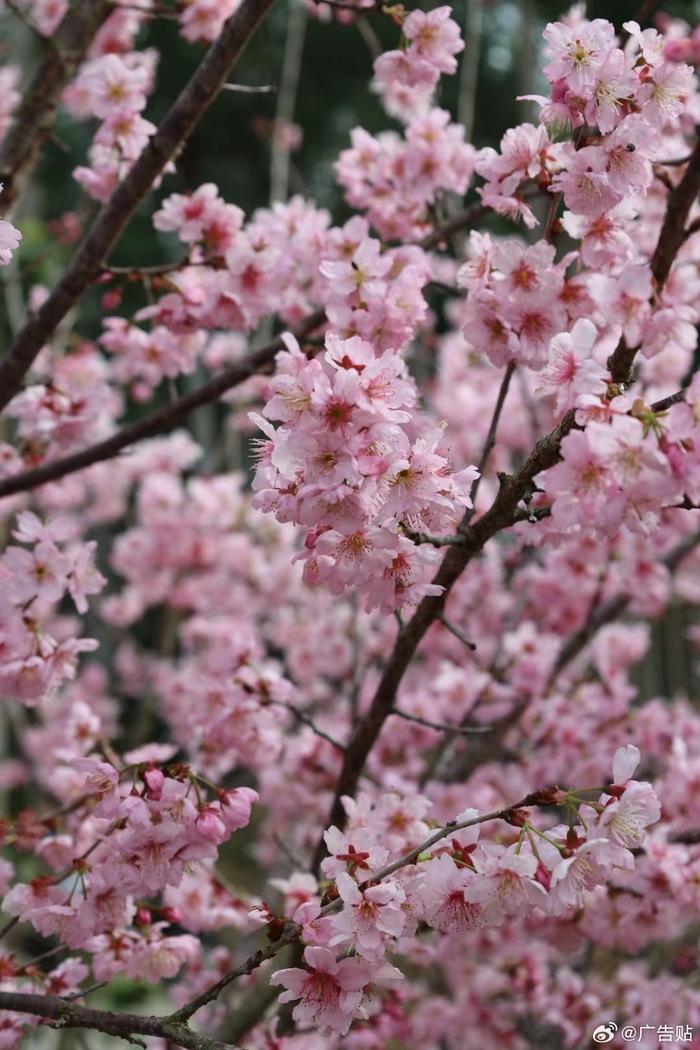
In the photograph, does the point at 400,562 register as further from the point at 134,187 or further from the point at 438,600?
the point at 134,187

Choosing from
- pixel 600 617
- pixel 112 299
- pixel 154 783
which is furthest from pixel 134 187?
pixel 600 617

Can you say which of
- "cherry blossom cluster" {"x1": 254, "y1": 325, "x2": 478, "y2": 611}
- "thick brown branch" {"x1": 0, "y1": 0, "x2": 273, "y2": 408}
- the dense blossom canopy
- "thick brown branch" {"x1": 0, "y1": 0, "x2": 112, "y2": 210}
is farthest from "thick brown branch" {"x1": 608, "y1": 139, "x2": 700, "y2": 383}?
"thick brown branch" {"x1": 0, "y1": 0, "x2": 112, "y2": 210}

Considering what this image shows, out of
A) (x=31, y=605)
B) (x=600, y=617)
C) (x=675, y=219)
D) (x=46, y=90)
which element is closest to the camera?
(x=675, y=219)

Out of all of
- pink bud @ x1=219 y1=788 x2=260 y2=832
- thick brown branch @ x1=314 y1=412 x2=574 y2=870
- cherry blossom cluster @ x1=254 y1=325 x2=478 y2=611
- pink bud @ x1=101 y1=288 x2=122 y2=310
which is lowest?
pink bud @ x1=219 y1=788 x2=260 y2=832

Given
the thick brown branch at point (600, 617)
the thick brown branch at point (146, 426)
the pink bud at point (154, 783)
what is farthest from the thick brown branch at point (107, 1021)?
the thick brown branch at point (600, 617)

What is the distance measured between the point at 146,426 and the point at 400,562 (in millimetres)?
1075

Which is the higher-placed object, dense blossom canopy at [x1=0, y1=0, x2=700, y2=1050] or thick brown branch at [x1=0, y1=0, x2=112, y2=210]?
thick brown branch at [x1=0, y1=0, x2=112, y2=210]

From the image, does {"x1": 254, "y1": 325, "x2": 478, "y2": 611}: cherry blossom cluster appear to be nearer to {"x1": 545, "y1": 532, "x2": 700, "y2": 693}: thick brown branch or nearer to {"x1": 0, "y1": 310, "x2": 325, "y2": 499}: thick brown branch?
{"x1": 0, "y1": 310, "x2": 325, "y2": 499}: thick brown branch

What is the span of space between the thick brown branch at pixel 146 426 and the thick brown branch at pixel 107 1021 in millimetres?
1117

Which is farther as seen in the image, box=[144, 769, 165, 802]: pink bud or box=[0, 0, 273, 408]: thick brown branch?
box=[0, 0, 273, 408]: thick brown branch

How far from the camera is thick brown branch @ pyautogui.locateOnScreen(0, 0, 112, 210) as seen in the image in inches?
92.0

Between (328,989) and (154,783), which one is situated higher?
(154,783)

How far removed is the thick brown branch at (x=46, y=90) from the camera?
234 cm

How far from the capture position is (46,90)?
7.90 feet
